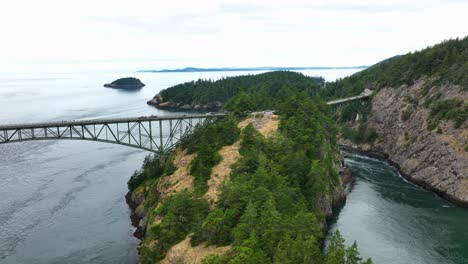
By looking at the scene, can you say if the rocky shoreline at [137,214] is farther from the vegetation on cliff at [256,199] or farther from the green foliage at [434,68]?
the green foliage at [434,68]

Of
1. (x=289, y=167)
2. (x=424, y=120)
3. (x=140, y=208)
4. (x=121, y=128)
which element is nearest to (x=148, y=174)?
(x=140, y=208)

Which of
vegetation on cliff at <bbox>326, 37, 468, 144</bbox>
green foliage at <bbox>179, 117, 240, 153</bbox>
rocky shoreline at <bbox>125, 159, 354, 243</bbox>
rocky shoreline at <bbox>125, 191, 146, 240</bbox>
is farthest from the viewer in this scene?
vegetation on cliff at <bbox>326, 37, 468, 144</bbox>

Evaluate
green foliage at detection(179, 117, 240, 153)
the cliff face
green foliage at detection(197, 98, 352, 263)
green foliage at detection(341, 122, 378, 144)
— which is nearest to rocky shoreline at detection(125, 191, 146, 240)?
green foliage at detection(179, 117, 240, 153)

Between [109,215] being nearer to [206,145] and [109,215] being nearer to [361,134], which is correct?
[206,145]

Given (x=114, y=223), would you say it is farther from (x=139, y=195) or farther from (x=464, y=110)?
(x=464, y=110)

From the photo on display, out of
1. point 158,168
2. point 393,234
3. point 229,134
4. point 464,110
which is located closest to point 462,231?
point 393,234

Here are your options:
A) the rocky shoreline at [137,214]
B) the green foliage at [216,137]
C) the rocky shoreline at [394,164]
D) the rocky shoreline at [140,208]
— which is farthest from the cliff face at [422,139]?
the rocky shoreline at [137,214]

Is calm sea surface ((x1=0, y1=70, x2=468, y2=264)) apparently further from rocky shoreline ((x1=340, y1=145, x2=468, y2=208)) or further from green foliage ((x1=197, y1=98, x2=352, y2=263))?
green foliage ((x1=197, y1=98, x2=352, y2=263))
